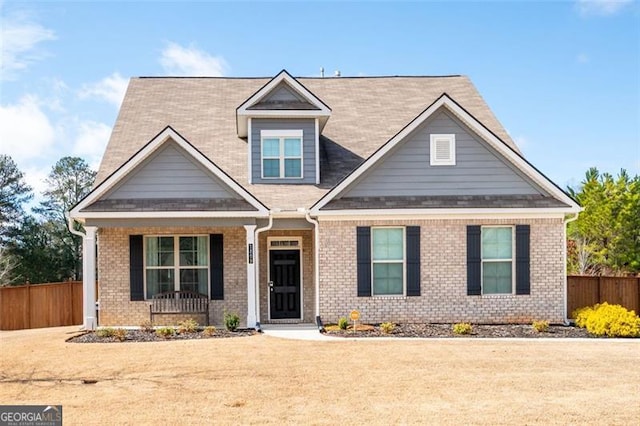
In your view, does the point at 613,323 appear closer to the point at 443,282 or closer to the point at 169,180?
the point at 443,282

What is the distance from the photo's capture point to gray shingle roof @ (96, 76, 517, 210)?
64.4 feet

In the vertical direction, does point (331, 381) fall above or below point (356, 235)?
below

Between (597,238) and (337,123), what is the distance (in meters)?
20.6

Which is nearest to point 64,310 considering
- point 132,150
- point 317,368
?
point 132,150

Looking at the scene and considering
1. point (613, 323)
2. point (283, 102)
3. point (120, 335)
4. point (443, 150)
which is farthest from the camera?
point (283, 102)

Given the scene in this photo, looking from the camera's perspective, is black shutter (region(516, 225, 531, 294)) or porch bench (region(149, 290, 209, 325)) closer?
black shutter (region(516, 225, 531, 294))

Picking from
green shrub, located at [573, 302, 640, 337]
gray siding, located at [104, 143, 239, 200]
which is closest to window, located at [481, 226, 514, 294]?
green shrub, located at [573, 302, 640, 337]

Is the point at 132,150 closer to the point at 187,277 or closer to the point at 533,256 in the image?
the point at 187,277

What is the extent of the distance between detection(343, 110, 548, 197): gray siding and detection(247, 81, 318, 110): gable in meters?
3.30

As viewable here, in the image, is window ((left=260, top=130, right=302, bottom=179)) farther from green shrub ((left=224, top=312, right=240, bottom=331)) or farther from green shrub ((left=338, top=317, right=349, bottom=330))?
green shrub ((left=338, top=317, right=349, bottom=330))

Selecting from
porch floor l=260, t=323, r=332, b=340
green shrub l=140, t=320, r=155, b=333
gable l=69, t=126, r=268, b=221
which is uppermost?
gable l=69, t=126, r=268, b=221

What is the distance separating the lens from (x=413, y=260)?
1698 cm

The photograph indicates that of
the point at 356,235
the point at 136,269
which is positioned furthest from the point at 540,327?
the point at 136,269

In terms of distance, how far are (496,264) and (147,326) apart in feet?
30.1
